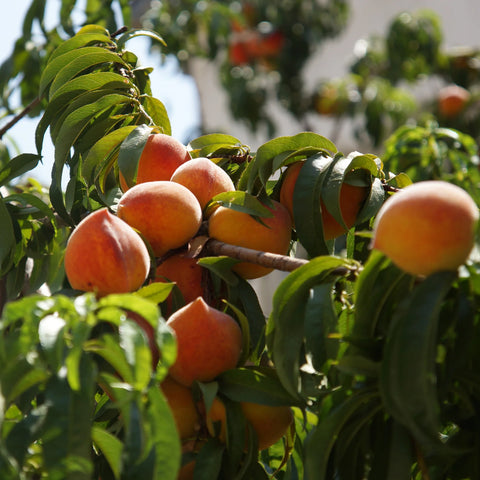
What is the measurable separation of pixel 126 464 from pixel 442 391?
0.18 m

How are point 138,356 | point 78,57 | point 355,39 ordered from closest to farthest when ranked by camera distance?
point 138,356
point 78,57
point 355,39

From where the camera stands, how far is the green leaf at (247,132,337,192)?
0.56 meters

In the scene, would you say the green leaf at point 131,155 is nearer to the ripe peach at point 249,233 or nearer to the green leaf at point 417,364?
the ripe peach at point 249,233

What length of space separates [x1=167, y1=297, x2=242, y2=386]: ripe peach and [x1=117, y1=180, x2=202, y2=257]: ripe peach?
8cm

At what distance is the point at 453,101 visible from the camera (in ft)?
9.06

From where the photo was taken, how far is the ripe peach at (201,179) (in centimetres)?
60

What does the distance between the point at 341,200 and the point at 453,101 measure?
93.0 inches

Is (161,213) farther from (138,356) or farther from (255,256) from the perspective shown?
(138,356)

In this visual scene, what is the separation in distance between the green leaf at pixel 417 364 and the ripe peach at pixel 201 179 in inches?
10.4

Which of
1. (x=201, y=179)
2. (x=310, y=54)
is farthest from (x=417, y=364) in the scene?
(x=310, y=54)

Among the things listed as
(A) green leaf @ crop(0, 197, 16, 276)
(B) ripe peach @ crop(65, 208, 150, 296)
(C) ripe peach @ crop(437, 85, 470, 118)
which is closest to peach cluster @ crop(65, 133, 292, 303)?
(B) ripe peach @ crop(65, 208, 150, 296)

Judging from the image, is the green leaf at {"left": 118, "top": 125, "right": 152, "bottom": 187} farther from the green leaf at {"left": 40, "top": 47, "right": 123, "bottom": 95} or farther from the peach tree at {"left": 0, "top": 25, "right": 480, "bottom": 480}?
the green leaf at {"left": 40, "top": 47, "right": 123, "bottom": 95}

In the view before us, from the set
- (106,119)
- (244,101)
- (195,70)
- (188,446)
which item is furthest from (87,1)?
(195,70)

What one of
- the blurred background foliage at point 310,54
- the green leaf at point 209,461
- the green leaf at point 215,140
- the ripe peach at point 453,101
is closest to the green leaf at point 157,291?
the green leaf at point 209,461
